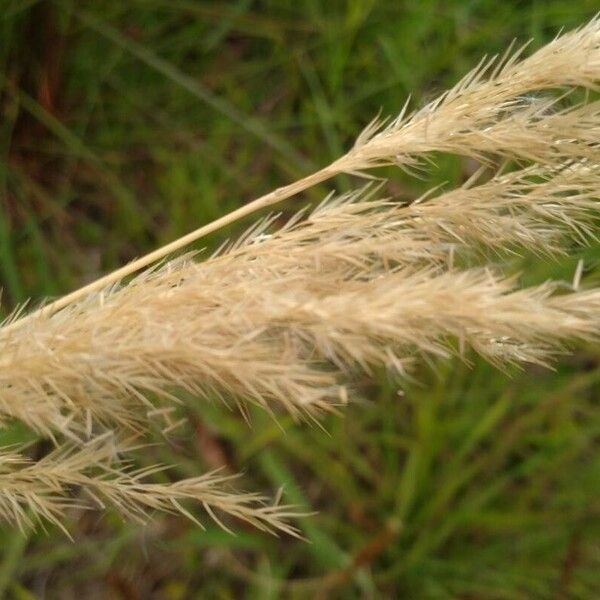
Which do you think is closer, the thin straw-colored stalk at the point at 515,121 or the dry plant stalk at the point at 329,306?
the dry plant stalk at the point at 329,306

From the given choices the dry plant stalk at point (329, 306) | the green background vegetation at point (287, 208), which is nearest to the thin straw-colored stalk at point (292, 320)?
the dry plant stalk at point (329, 306)

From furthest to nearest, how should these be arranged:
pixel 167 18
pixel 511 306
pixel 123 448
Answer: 1. pixel 167 18
2. pixel 123 448
3. pixel 511 306

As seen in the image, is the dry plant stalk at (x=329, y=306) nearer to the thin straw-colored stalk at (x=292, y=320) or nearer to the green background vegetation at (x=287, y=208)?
the thin straw-colored stalk at (x=292, y=320)

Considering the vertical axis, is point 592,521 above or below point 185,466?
below

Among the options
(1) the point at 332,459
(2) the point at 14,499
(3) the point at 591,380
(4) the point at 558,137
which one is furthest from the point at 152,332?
(3) the point at 591,380

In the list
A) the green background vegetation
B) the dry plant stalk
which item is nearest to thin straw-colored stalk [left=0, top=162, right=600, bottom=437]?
the dry plant stalk

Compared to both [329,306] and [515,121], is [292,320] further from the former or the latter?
[515,121]

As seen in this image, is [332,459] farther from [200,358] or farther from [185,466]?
[200,358]
